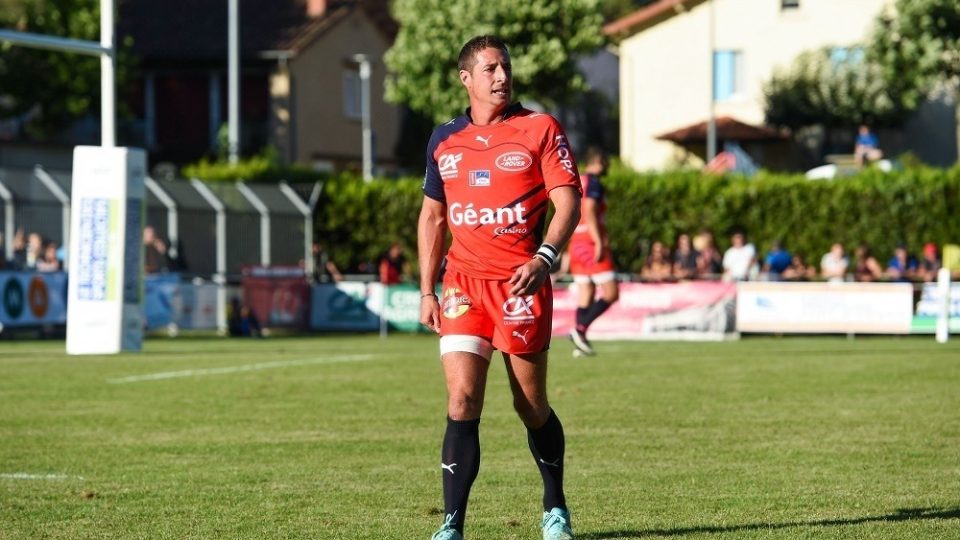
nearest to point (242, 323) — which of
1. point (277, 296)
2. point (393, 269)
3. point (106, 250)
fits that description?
point (277, 296)

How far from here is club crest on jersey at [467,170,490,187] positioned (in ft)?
24.4

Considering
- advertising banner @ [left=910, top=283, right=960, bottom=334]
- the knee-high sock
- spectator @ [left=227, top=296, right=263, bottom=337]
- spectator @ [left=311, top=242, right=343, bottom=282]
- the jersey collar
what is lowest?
spectator @ [left=227, top=296, right=263, bottom=337]

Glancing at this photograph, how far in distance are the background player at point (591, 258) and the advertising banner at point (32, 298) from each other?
12.1 m

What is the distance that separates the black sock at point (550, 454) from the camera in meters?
7.75

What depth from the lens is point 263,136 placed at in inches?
2378

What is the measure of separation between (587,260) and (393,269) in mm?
14284

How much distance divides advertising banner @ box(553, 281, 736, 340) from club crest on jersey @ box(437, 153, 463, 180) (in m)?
21.8

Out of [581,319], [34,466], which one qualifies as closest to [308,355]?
[581,319]

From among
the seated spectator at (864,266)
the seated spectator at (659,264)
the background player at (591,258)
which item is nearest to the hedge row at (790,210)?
the seated spectator at (864,266)

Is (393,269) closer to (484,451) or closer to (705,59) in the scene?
(484,451)

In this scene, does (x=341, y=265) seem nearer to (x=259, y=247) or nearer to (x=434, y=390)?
(x=259, y=247)

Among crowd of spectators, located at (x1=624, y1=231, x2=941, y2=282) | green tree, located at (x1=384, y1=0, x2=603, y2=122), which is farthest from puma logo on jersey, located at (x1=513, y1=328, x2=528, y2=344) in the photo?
green tree, located at (x1=384, y1=0, x2=603, y2=122)

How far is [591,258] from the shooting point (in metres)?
19.9

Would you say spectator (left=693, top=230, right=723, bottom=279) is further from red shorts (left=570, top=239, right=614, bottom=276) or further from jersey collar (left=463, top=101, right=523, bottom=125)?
jersey collar (left=463, top=101, right=523, bottom=125)
